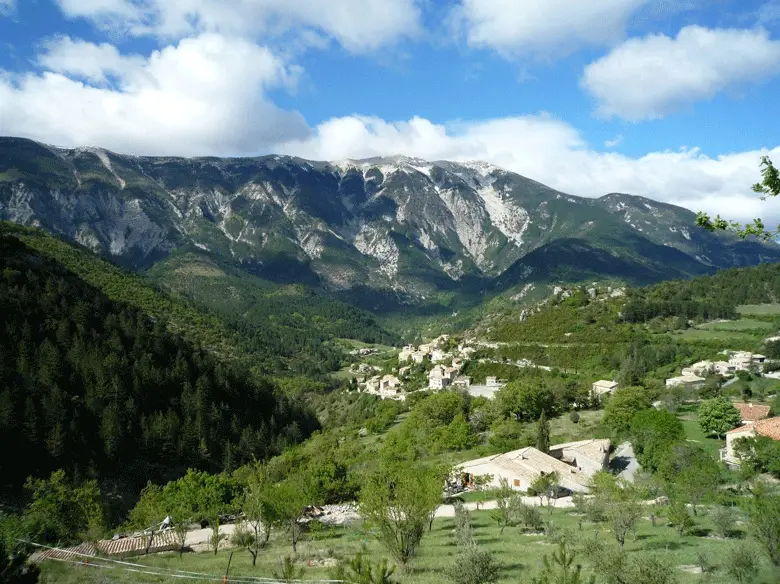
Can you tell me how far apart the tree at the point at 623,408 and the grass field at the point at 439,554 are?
3155cm

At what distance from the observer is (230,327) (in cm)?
17025

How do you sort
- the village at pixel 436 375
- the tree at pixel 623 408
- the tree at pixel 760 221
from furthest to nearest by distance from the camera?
the village at pixel 436 375, the tree at pixel 623 408, the tree at pixel 760 221

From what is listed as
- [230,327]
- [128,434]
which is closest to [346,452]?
[128,434]

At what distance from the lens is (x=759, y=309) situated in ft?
421

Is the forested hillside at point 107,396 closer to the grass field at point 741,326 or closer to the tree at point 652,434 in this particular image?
the tree at point 652,434

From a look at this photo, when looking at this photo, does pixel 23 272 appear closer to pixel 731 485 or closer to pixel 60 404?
pixel 60 404

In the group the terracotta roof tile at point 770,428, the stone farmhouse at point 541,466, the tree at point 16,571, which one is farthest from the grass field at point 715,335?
the tree at point 16,571

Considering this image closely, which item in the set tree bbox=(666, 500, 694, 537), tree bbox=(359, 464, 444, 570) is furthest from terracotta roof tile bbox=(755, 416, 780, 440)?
tree bbox=(359, 464, 444, 570)

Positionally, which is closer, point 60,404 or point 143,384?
point 60,404

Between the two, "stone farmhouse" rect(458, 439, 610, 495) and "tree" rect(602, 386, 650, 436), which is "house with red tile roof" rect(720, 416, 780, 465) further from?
"tree" rect(602, 386, 650, 436)

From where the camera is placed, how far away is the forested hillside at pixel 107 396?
2282 inches

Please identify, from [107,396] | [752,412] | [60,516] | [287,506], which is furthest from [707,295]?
[60,516]

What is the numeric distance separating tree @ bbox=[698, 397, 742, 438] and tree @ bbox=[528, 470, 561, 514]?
26491 millimetres

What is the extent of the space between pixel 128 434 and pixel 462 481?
43280 mm
